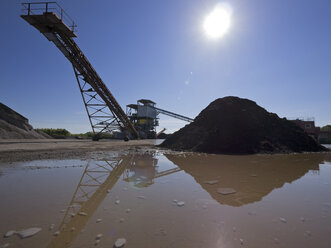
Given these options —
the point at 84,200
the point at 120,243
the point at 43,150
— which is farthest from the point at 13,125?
the point at 120,243

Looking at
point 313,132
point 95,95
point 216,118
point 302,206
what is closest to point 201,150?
point 216,118

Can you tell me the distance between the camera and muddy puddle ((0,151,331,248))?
62.1 inches

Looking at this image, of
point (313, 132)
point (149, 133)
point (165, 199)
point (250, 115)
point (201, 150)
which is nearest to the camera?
point (165, 199)

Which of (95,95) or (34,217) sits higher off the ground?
(95,95)

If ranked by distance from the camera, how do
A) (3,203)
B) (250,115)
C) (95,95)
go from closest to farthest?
(3,203), (250,115), (95,95)

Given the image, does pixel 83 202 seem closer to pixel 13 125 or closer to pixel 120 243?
pixel 120 243

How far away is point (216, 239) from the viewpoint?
1604mm

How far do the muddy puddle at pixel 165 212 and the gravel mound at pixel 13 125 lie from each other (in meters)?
17.4

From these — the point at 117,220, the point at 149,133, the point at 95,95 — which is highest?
the point at 95,95

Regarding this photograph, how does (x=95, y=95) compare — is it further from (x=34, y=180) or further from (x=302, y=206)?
(x=302, y=206)

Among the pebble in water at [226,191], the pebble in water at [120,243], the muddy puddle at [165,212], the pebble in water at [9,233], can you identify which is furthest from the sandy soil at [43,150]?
the pebble in water at [120,243]

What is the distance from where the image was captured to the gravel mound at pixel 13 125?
16.0 metres

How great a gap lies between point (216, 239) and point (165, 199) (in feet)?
3.76

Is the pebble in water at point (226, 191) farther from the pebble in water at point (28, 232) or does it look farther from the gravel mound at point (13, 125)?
the gravel mound at point (13, 125)
